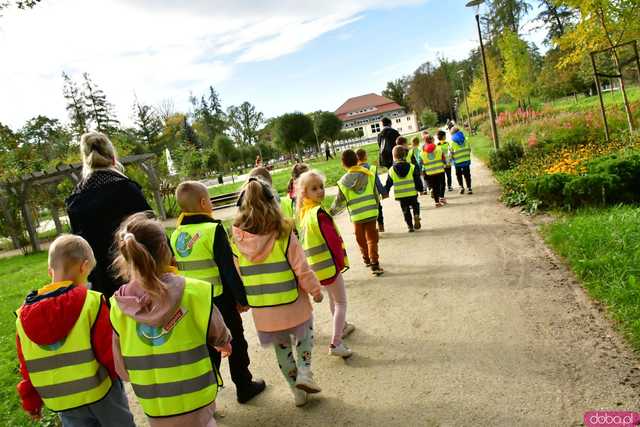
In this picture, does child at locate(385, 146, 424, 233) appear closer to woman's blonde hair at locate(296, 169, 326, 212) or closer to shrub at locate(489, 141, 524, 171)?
woman's blonde hair at locate(296, 169, 326, 212)

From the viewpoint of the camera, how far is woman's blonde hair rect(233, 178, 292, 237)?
3459mm

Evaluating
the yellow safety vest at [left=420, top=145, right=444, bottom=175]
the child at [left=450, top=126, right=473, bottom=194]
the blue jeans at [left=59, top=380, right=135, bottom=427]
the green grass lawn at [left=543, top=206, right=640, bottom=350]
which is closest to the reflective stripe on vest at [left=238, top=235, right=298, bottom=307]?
the blue jeans at [left=59, top=380, right=135, bottom=427]

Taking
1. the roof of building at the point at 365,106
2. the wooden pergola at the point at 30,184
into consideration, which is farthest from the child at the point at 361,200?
the roof of building at the point at 365,106

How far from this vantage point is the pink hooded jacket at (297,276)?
3.48 m

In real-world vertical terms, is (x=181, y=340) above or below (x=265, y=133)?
below

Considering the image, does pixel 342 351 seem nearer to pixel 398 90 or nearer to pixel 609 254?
pixel 609 254

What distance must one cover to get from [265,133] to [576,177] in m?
73.1

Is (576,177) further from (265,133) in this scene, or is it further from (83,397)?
(265,133)

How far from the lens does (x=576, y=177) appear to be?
739cm

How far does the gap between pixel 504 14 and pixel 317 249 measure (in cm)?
5073

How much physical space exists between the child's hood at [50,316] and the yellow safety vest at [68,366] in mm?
40

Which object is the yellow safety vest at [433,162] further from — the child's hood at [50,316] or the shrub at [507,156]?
the child's hood at [50,316]

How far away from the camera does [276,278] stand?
3.52 meters

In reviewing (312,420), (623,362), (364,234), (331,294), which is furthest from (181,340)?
(364,234)
